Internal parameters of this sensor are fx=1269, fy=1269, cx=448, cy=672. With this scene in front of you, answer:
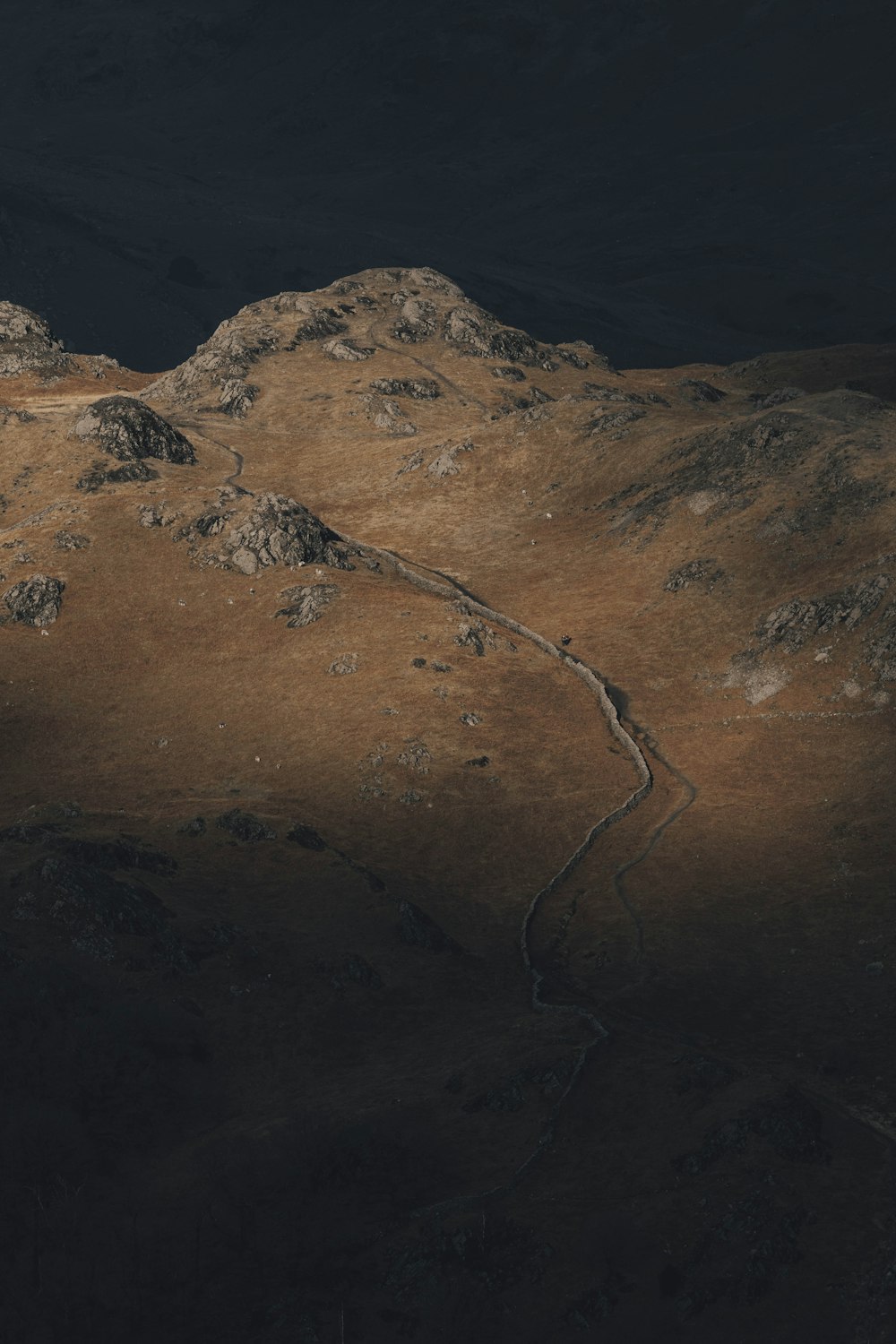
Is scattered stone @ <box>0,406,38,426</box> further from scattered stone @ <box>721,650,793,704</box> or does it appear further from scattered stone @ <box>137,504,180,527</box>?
scattered stone @ <box>721,650,793,704</box>

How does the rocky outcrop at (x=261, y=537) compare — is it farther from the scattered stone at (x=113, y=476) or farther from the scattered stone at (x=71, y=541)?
the scattered stone at (x=113, y=476)

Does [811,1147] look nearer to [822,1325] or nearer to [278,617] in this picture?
[822,1325]

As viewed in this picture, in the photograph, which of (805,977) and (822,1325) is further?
(805,977)

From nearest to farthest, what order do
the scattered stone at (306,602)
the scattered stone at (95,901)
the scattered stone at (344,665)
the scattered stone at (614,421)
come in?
1. the scattered stone at (95,901)
2. the scattered stone at (344,665)
3. the scattered stone at (306,602)
4. the scattered stone at (614,421)

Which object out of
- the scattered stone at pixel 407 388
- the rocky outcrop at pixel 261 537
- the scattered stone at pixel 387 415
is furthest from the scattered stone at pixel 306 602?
the scattered stone at pixel 407 388

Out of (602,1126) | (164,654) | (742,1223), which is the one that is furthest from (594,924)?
(164,654)
